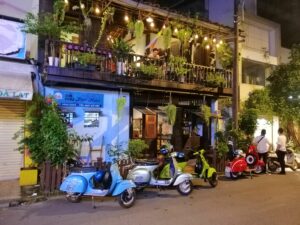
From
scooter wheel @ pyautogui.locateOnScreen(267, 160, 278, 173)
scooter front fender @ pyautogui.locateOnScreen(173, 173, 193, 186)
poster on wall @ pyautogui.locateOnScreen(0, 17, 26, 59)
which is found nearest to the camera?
scooter front fender @ pyautogui.locateOnScreen(173, 173, 193, 186)

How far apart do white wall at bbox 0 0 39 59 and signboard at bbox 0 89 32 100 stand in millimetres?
2118

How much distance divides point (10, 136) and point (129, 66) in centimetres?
539

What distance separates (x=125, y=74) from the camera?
1248 centimetres

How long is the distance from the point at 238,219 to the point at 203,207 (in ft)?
4.01

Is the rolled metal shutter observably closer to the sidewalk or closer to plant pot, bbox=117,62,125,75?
the sidewalk

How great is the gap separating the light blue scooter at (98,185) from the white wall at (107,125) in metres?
4.45

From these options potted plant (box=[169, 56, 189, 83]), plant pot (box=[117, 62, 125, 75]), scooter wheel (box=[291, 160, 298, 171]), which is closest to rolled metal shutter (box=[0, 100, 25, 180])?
plant pot (box=[117, 62, 125, 75])

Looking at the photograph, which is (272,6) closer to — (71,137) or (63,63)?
(63,63)

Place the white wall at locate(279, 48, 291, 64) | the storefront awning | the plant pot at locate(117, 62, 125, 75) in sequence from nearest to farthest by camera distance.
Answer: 1. the storefront awning
2. the plant pot at locate(117, 62, 125, 75)
3. the white wall at locate(279, 48, 291, 64)

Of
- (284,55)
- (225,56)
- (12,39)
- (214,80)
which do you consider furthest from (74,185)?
(284,55)

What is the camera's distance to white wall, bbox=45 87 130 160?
40.9 feet

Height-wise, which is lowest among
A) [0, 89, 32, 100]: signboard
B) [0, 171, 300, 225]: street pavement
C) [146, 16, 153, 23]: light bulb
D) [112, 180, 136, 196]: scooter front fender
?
[0, 171, 300, 225]: street pavement

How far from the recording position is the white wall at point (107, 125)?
1247cm

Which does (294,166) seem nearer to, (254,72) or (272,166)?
(272,166)
